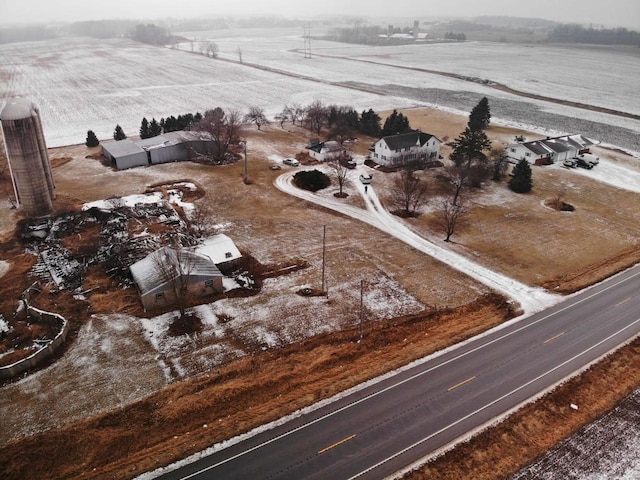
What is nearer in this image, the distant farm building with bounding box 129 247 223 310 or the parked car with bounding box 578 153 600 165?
the distant farm building with bounding box 129 247 223 310

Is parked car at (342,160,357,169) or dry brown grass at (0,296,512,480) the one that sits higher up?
parked car at (342,160,357,169)

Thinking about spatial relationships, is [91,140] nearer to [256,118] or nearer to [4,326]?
[256,118]

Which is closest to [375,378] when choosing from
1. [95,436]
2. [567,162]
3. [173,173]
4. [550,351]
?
[550,351]

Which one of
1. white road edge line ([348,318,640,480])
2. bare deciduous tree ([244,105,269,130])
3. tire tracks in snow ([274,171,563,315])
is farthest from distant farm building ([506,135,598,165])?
bare deciduous tree ([244,105,269,130])

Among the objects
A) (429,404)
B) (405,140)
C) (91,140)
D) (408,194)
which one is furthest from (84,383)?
(91,140)

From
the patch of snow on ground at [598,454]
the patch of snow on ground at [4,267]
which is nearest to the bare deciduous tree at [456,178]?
the patch of snow on ground at [598,454]

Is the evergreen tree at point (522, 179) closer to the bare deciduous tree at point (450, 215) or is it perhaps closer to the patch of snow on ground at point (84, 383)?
the bare deciduous tree at point (450, 215)

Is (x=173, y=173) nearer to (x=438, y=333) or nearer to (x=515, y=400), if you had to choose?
(x=438, y=333)

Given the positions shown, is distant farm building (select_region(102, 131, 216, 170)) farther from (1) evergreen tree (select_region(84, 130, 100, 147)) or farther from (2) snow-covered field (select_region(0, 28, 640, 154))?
(2) snow-covered field (select_region(0, 28, 640, 154))
